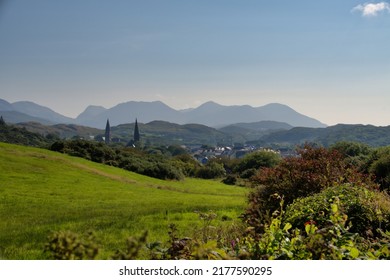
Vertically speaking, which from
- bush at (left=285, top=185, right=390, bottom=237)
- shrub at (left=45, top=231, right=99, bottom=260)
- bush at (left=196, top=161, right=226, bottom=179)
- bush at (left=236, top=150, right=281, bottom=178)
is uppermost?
shrub at (left=45, top=231, right=99, bottom=260)

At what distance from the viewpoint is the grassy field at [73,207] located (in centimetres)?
878

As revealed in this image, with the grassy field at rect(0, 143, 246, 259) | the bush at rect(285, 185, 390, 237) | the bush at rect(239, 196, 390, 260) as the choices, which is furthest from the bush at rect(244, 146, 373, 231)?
the bush at rect(239, 196, 390, 260)

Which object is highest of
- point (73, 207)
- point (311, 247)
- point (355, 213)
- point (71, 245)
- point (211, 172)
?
point (71, 245)

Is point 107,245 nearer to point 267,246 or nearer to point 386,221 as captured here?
point 267,246

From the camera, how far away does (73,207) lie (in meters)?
16.6

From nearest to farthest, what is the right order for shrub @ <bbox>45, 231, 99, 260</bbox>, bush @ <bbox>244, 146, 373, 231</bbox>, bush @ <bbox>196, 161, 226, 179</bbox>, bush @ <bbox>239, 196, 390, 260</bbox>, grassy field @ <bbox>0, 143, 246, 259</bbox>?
1. shrub @ <bbox>45, 231, 99, 260</bbox>
2. bush @ <bbox>239, 196, 390, 260</bbox>
3. grassy field @ <bbox>0, 143, 246, 259</bbox>
4. bush @ <bbox>244, 146, 373, 231</bbox>
5. bush @ <bbox>196, 161, 226, 179</bbox>

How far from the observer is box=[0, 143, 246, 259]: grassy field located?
8775mm

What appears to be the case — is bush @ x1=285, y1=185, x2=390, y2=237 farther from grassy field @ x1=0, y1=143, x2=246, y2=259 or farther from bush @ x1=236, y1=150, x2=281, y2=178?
bush @ x1=236, y1=150, x2=281, y2=178

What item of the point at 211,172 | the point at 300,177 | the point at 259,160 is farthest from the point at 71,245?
the point at 211,172

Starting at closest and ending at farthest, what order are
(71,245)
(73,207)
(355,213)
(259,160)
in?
(71,245), (355,213), (73,207), (259,160)

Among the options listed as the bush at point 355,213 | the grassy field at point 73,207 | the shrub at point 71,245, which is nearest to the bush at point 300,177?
the grassy field at point 73,207

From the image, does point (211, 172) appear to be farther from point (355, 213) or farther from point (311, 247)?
point (311, 247)

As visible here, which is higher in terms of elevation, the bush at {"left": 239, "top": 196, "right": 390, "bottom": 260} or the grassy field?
the bush at {"left": 239, "top": 196, "right": 390, "bottom": 260}

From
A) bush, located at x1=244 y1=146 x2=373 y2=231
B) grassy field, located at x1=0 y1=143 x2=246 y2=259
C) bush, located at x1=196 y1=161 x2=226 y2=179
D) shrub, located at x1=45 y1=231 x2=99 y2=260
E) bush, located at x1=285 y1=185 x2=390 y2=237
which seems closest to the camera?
shrub, located at x1=45 y1=231 x2=99 y2=260
